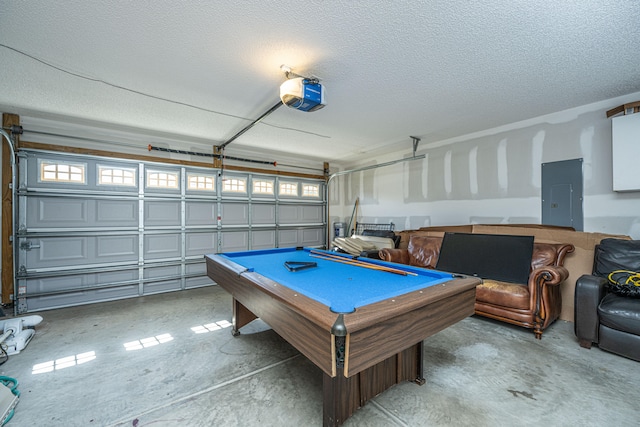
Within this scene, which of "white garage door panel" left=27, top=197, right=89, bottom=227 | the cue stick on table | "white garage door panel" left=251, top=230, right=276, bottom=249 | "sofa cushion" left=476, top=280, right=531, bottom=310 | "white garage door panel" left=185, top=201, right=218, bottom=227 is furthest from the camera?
"white garage door panel" left=251, top=230, right=276, bottom=249

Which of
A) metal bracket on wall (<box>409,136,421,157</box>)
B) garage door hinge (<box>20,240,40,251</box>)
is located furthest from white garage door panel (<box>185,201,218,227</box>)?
metal bracket on wall (<box>409,136,421,157</box>)

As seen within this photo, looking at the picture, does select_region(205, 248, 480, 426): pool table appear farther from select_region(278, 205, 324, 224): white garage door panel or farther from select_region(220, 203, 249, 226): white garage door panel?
select_region(278, 205, 324, 224): white garage door panel

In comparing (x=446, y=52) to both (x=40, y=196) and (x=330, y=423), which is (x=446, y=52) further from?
(x=40, y=196)

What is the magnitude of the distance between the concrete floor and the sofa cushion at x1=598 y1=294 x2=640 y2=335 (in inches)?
11.6

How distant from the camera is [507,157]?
12.8 feet

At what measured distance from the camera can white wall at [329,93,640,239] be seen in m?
3.09

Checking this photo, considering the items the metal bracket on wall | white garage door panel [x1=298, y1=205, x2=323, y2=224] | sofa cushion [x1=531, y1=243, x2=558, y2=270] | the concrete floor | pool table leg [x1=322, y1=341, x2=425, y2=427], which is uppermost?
the metal bracket on wall

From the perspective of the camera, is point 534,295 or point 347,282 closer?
point 347,282

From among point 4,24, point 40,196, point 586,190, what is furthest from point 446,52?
point 40,196

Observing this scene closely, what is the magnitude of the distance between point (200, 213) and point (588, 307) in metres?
5.41

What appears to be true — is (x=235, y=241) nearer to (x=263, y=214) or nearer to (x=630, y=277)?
(x=263, y=214)

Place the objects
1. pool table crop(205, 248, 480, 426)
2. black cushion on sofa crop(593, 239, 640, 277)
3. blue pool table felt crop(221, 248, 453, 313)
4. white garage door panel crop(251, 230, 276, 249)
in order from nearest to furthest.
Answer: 1. pool table crop(205, 248, 480, 426)
2. blue pool table felt crop(221, 248, 453, 313)
3. black cushion on sofa crop(593, 239, 640, 277)
4. white garage door panel crop(251, 230, 276, 249)

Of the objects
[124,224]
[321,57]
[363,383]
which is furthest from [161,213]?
[363,383]

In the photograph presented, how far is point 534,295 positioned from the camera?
8.73ft
